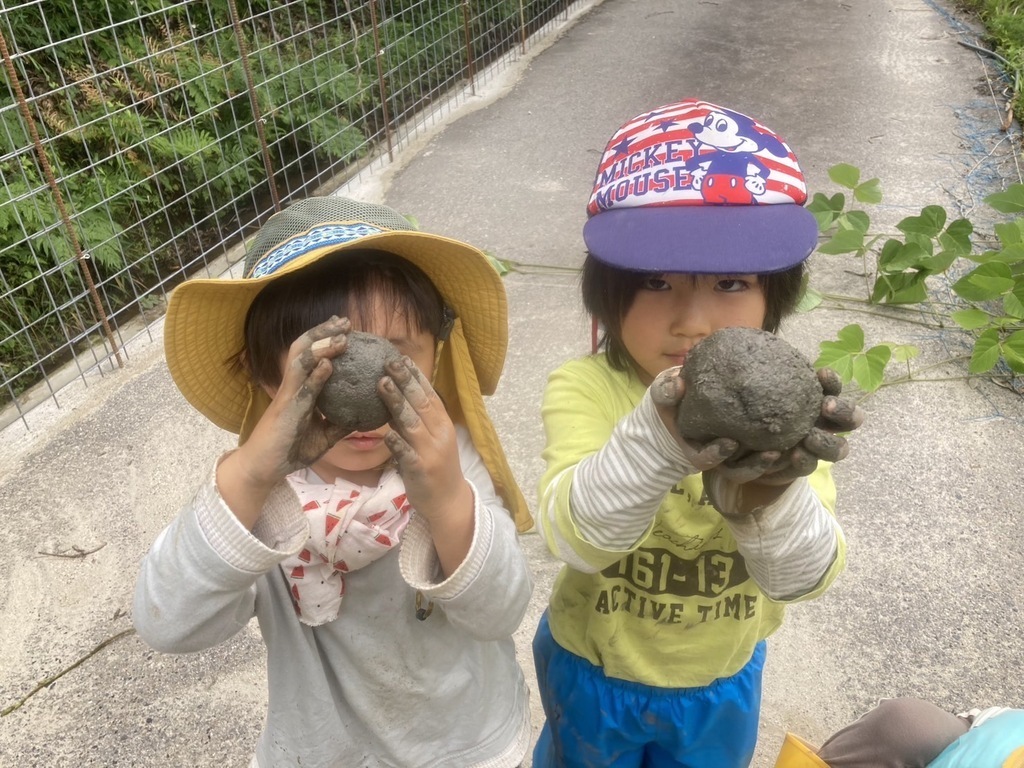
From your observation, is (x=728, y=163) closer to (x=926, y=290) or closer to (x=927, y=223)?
(x=927, y=223)

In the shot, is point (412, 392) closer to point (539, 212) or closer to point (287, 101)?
point (539, 212)

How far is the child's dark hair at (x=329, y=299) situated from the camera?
1.31m

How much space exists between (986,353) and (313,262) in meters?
2.62

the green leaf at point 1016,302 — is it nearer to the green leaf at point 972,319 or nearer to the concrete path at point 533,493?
the green leaf at point 972,319

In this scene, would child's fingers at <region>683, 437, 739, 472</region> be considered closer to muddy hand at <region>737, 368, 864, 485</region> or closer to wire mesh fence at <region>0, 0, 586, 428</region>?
muddy hand at <region>737, 368, 864, 485</region>

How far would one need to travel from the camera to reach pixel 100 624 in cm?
238

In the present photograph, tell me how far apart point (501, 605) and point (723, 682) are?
0.58 meters

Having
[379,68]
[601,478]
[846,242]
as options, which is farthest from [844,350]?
[379,68]

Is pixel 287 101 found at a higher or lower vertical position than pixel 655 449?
lower

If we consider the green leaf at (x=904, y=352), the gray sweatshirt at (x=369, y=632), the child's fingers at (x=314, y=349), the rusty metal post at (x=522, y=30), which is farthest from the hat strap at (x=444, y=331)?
the rusty metal post at (x=522, y=30)

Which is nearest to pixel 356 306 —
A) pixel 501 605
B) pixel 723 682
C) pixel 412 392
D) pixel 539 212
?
pixel 412 392

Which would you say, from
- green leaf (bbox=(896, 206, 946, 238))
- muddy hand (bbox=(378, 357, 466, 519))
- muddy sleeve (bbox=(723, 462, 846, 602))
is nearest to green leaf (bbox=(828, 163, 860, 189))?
green leaf (bbox=(896, 206, 946, 238))

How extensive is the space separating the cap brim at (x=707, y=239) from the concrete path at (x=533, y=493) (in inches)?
52.5

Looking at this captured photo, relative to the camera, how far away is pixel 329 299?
4.29 feet
